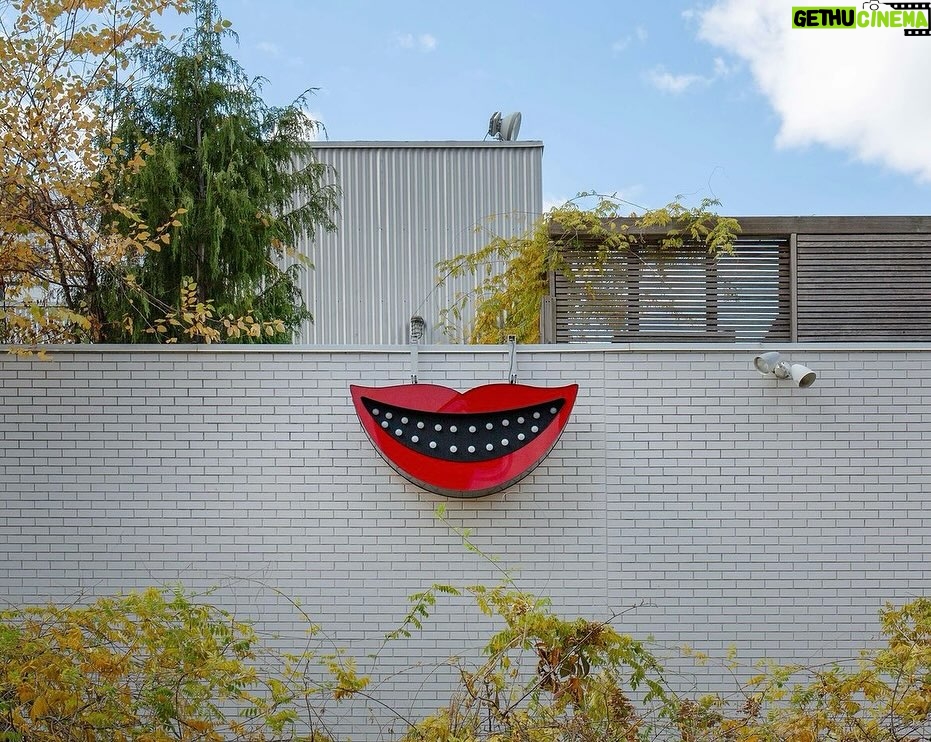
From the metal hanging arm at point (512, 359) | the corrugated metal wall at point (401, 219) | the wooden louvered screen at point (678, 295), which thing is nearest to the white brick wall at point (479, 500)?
the metal hanging arm at point (512, 359)

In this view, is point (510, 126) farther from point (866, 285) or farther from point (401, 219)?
point (866, 285)

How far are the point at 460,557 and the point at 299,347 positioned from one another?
1603 mm

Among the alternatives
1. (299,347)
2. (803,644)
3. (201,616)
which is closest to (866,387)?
(803,644)

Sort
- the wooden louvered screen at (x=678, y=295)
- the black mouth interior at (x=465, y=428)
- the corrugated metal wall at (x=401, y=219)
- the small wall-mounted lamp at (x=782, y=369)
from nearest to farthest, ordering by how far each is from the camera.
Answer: the small wall-mounted lamp at (x=782, y=369) < the black mouth interior at (x=465, y=428) < the wooden louvered screen at (x=678, y=295) < the corrugated metal wall at (x=401, y=219)

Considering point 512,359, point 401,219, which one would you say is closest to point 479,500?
point 512,359

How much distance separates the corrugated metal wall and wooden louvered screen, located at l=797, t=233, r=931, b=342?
17.8 feet

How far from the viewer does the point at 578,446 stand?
5.45m

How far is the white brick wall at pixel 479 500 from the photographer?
5.41 m

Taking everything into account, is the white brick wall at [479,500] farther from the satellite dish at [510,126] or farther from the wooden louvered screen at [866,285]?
the satellite dish at [510,126]

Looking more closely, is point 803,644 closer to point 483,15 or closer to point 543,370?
point 543,370

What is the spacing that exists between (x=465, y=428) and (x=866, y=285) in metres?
2.95

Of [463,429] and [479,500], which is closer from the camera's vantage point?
[463,429]

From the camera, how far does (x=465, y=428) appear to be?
17.2 feet

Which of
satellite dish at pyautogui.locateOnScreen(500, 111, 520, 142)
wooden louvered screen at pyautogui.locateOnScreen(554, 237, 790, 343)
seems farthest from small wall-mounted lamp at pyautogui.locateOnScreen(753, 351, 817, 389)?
satellite dish at pyautogui.locateOnScreen(500, 111, 520, 142)
